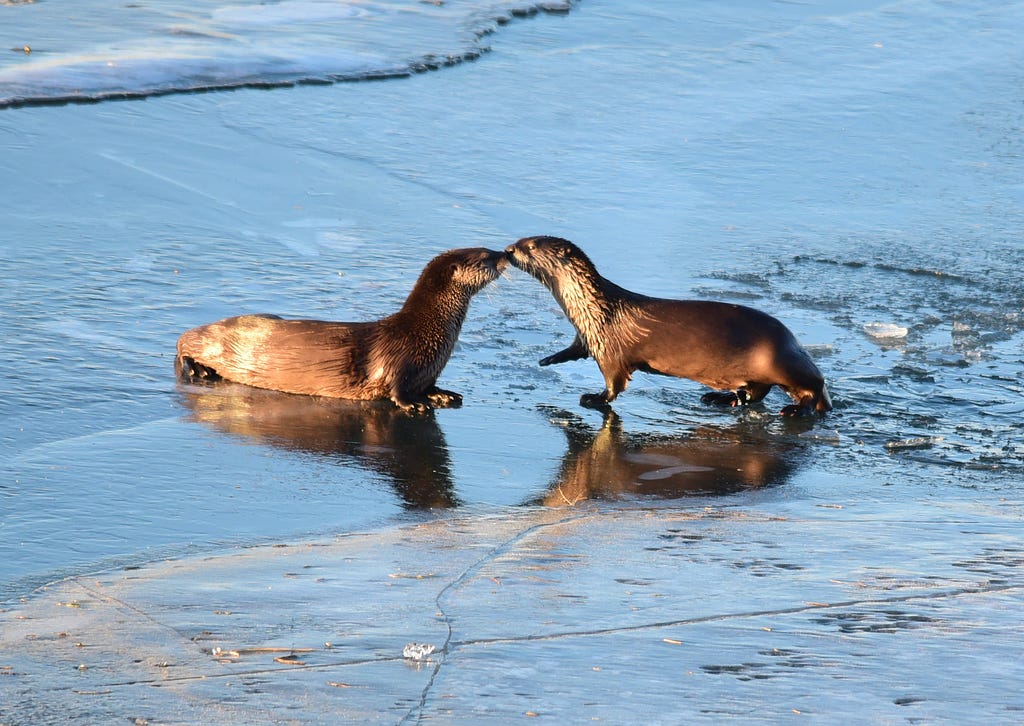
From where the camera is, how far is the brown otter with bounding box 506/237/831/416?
6.73m

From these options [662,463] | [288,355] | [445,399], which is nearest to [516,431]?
[445,399]

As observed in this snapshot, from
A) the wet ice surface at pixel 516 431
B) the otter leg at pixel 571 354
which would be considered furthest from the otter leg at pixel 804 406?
the otter leg at pixel 571 354

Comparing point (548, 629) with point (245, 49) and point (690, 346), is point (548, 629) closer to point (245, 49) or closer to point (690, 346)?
point (690, 346)

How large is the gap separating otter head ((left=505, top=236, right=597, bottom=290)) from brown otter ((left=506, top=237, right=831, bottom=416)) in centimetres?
7

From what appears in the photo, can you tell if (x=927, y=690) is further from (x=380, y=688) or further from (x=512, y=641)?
(x=380, y=688)

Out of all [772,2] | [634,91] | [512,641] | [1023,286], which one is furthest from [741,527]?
[772,2]

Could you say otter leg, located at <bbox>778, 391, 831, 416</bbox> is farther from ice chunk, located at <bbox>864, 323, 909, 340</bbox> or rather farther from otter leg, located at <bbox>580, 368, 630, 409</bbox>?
ice chunk, located at <bbox>864, 323, 909, 340</bbox>

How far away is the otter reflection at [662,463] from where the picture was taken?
5523mm

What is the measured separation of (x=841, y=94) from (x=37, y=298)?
8.67 m

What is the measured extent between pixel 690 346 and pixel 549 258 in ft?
3.31

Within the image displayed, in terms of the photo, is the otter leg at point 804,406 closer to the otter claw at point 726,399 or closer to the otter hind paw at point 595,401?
the otter claw at point 726,399

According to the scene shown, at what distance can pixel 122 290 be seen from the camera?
7.82 m

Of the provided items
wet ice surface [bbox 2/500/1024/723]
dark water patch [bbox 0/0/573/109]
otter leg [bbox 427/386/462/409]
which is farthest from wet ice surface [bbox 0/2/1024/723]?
dark water patch [bbox 0/0/573/109]

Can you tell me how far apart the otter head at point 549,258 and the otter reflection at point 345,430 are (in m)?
1.24
